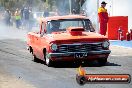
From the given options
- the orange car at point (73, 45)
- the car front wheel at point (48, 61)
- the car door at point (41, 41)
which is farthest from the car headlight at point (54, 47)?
the car door at point (41, 41)

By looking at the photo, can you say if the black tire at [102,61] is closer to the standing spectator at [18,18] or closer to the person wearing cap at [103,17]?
the person wearing cap at [103,17]

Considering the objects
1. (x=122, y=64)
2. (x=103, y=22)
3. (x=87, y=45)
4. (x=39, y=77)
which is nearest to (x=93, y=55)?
(x=87, y=45)

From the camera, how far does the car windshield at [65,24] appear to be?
13.4 meters

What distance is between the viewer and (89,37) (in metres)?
12.4

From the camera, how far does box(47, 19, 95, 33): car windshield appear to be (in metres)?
13.4

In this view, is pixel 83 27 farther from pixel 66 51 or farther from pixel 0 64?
pixel 0 64

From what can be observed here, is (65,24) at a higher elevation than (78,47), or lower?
higher

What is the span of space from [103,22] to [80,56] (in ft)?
28.7

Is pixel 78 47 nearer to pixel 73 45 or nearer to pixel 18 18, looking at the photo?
pixel 73 45

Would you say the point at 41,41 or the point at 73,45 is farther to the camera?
the point at 41,41

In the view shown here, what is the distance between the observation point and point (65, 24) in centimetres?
1352

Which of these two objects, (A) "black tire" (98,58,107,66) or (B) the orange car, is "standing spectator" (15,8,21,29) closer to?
(B) the orange car

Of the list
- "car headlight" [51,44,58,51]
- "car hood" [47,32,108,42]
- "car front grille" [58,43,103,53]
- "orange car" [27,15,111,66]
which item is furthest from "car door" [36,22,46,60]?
"car front grille" [58,43,103,53]

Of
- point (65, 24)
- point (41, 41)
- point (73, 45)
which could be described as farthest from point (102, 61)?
point (41, 41)
